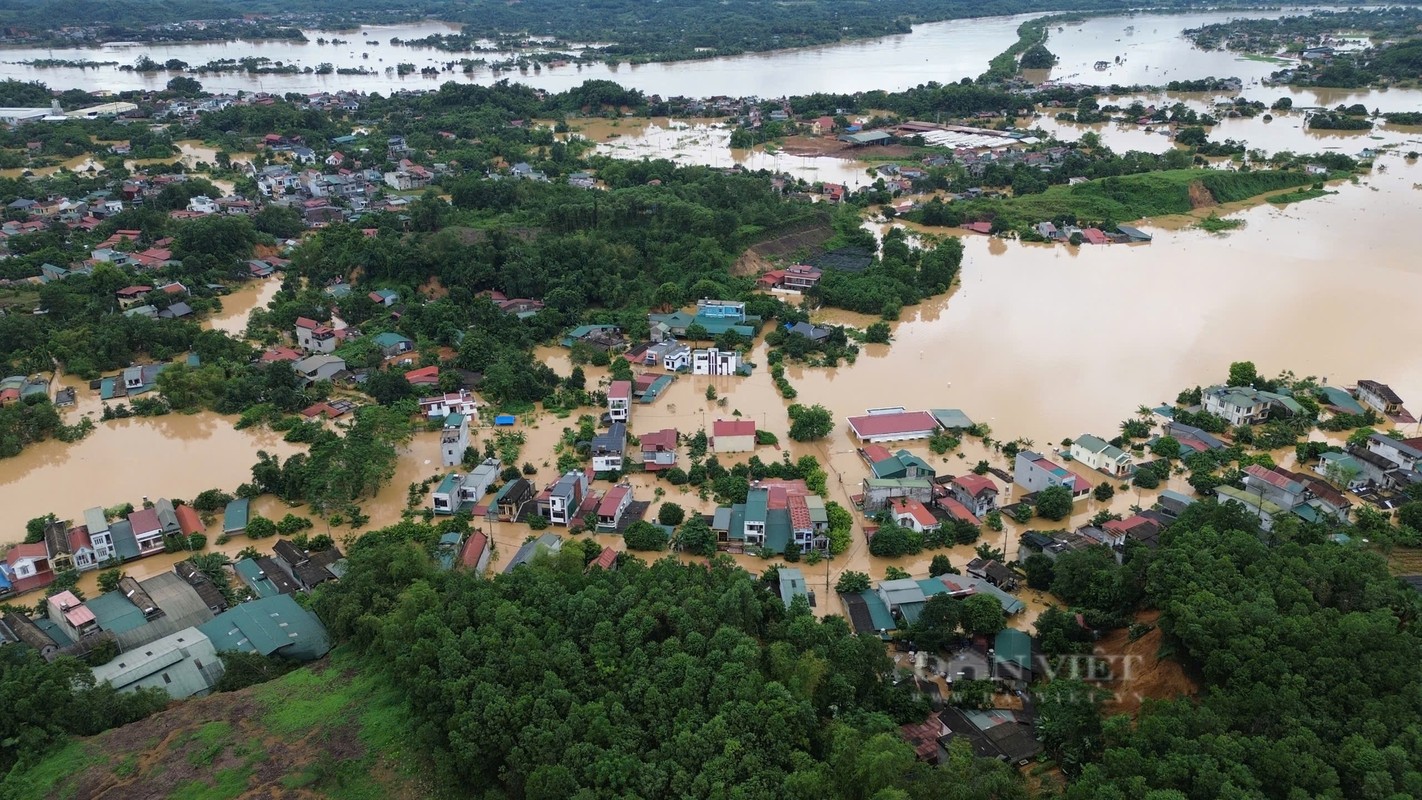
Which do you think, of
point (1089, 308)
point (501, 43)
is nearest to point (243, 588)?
point (1089, 308)

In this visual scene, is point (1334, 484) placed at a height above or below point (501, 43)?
below

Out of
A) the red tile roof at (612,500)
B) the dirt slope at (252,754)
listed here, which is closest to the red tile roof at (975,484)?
the red tile roof at (612,500)

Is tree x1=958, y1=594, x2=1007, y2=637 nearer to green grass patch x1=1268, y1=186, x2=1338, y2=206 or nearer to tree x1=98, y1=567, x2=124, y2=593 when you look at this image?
tree x1=98, y1=567, x2=124, y2=593

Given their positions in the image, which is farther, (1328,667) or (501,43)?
(501,43)

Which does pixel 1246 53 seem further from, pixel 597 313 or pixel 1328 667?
pixel 1328 667

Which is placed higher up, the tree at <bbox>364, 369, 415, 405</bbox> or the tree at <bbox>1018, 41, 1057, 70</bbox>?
the tree at <bbox>1018, 41, 1057, 70</bbox>

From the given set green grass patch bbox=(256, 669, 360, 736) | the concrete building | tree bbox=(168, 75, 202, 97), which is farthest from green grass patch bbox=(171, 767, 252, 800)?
tree bbox=(168, 75, 202, 97)

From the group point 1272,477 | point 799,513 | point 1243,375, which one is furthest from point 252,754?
point 1243,375
